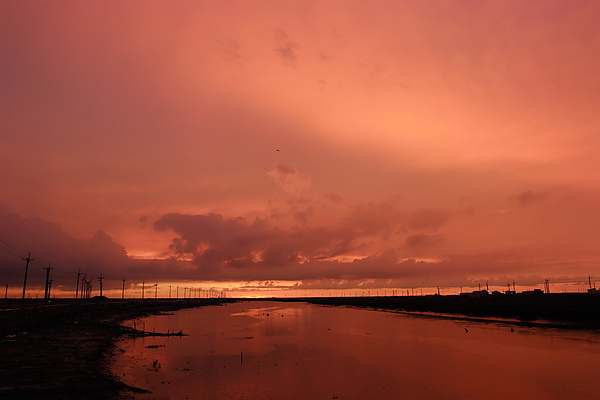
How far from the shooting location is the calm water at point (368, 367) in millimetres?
29125

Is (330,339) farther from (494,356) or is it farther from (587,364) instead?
(587,364)

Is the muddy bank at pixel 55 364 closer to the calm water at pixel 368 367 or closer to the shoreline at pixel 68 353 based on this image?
the shoreline at pixel 68 353

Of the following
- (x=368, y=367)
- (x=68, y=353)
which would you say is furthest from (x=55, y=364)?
(x=368, y=367)

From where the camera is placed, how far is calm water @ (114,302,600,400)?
29.1m

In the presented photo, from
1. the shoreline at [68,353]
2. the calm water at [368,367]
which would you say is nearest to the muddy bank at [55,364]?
the shoreline at [68,353]

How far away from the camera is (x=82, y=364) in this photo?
33.7 meters

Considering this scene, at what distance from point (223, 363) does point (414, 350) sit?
23.0 metres

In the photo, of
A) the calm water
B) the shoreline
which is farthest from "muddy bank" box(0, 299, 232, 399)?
the calm water

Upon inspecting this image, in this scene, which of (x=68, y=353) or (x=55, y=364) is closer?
(x=55, y=364)

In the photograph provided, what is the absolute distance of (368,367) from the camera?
127 feet

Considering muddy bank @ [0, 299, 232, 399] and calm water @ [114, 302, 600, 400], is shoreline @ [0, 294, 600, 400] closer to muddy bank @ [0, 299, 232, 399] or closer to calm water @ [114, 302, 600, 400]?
muddy bank @ [0, 299, 232, 399]

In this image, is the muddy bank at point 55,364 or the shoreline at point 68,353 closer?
the muddy bank at point 55,364

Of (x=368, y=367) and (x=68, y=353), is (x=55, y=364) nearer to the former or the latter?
(x=68, y=353)

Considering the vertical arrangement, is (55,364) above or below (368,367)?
above
